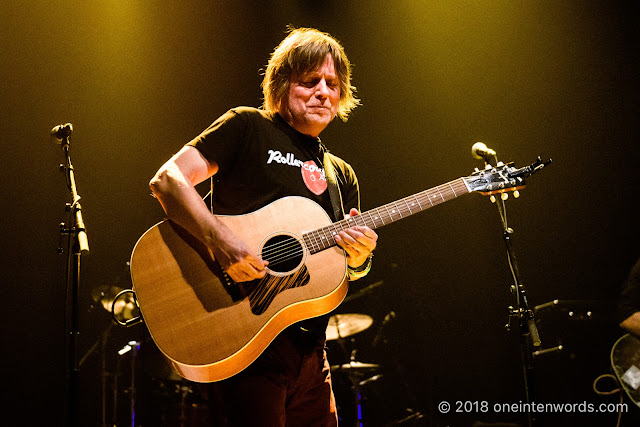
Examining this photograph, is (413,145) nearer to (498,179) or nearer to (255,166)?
(498,179)

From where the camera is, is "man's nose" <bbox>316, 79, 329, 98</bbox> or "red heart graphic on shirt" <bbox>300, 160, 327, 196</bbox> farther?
"man's nose" <bbox>316, 79, 329, 98</bbox>

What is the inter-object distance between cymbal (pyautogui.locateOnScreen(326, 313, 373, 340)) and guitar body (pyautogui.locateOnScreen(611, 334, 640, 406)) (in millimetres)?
2392

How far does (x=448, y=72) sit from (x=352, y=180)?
3265 mm

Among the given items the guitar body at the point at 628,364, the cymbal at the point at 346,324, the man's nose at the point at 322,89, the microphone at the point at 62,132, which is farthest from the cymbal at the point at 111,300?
the guitar body at the point at 628,364

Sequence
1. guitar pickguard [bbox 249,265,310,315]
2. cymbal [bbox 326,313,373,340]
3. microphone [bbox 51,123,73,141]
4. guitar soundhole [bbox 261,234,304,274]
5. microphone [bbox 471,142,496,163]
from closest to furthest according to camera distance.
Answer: guitar pickguard [bbox 249,265,310,315] < guitar soundhole [bbox 261,234,304,274] < microphone [bbox 471,142,496,163] < microphone [bbox 51,123,73,141] < cymbal [bbox 326,313,373,340]

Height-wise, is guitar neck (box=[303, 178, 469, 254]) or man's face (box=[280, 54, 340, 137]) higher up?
man's face (box=[280, 54, 340, 137])

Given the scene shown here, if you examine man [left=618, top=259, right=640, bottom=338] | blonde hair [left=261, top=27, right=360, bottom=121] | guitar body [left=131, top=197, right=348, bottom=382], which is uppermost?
blonde hair [left=261, top=27, right=360, bottom=121]

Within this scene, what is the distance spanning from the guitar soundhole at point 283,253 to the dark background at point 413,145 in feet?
10.5

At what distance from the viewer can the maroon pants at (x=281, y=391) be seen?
2.47m

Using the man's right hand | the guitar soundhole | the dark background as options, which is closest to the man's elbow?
the man's right hand

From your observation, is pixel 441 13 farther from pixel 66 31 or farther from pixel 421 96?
pixel 66 31

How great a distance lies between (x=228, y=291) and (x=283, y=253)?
0.34m

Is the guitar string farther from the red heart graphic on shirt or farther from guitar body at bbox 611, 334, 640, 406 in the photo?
guitar body at bbox 611, 334, 640, 406

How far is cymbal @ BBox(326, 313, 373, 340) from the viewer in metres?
5.75
